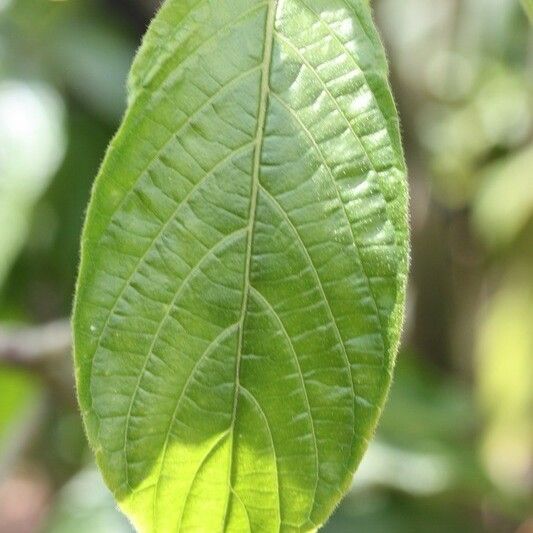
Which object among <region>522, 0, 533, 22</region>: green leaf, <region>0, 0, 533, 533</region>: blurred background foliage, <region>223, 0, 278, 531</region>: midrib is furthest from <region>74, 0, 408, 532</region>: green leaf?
<region>0, 0, 533, 533</region>: blurred background foliage

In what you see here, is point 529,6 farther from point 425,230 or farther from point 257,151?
point 425,230

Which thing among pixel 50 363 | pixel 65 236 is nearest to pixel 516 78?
pixel 65 236

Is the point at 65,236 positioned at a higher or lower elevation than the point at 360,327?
lower

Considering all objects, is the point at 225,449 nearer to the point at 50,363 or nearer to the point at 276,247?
the point at 276,247

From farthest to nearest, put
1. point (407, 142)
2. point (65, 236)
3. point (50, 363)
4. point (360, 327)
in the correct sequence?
point (65, 236) → point (407, 142) → point (50, 363) → point (360, 327)

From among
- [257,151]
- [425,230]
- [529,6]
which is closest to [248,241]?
[257,151]

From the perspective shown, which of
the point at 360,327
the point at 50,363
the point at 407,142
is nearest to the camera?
the point at 360,327

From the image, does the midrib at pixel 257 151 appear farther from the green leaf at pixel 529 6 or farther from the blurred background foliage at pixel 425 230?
the blurred background foliage at pixel 425 230
